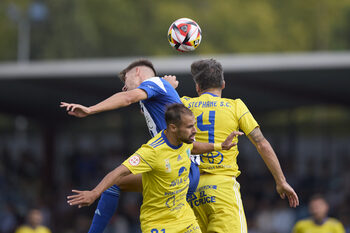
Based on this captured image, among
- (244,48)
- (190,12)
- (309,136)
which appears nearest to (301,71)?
(309,136)

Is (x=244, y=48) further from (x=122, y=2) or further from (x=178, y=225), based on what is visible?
(x=178, y=225)

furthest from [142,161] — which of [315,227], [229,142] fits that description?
[315,227]

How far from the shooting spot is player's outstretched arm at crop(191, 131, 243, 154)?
601cm

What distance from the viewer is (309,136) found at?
27297 mm

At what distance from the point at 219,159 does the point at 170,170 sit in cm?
74

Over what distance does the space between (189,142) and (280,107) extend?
53.8 feet

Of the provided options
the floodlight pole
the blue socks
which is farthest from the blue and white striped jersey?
the floodlight pole

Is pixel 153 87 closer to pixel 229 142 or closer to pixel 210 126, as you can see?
pixel 210 126

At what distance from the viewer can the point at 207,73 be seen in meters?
6.59

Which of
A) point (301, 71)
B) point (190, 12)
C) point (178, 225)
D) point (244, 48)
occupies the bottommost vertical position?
point (178, 225)

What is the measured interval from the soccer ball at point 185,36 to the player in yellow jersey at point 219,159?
60 cm

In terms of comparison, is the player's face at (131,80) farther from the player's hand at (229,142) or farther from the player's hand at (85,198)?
the player's hand at (85,198)

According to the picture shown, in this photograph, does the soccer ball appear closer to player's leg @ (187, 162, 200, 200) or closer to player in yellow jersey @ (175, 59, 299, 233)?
player in yellow jersey @ (175, 59, 299, 233)

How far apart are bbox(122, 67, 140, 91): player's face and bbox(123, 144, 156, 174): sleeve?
1065mm
